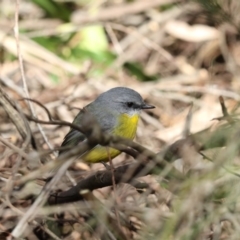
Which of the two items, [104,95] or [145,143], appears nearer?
[104,95]

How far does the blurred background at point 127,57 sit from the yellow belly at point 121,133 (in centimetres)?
105

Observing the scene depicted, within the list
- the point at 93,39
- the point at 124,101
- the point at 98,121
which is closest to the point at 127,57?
the point at 93,39

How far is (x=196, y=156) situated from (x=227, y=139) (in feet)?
1.08

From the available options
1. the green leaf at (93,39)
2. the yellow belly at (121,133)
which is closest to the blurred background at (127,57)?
the green leaf at (93,39)

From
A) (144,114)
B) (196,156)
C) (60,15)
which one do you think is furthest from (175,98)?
(196,156)

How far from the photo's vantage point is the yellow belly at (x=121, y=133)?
4.90 m

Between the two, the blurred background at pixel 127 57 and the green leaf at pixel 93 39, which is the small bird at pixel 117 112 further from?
the green leaf at pixel 93 39

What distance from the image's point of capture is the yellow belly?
490 centimetres

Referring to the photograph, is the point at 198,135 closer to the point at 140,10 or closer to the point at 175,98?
the point at 175,98

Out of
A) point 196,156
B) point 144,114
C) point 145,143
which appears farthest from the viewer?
point 144,114

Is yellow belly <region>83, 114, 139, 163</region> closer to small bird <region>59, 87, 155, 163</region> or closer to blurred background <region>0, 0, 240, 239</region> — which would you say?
small bird <region>59, 87, 155, 163</region>

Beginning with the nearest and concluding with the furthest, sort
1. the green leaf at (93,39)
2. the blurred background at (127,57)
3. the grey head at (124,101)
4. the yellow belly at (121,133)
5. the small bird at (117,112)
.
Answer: the yellow belly at (121,133), the small bird at (117,112), the grey head at (124,101), the blurred background at (127,57), the green leaf at (93,39)

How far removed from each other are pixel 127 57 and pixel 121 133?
288cm

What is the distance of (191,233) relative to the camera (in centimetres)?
279
